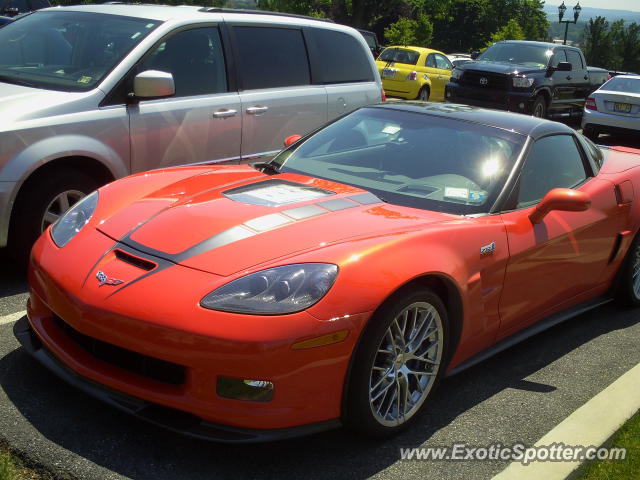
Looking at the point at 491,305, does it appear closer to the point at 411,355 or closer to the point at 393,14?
the point at 411,355

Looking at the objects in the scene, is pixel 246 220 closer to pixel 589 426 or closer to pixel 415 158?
pixel 415 158

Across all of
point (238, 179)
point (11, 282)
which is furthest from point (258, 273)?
point (11, 282)

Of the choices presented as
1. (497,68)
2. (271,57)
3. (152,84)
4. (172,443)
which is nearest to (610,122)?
(497,68)

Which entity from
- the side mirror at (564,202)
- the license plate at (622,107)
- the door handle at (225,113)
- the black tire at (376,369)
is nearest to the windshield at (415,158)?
the side mirror at (564,202)

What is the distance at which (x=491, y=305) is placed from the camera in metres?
3.67

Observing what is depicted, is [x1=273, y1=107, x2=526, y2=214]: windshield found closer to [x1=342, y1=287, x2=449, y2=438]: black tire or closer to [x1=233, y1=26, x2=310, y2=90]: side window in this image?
[x1=342, y1=287, x2=449, y2=438]: black tire

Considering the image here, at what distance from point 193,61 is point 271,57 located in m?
0.80

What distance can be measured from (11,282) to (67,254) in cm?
173

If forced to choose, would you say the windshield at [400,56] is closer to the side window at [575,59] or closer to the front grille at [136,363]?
the side window at [575,59]

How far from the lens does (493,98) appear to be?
15258 millimetres

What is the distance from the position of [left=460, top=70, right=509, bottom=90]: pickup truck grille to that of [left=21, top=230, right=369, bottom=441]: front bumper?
42.9ft

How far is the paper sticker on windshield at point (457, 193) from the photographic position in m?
3.93

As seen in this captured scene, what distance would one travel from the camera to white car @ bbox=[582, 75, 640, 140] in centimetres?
1384

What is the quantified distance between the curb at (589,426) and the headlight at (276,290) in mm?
1007
